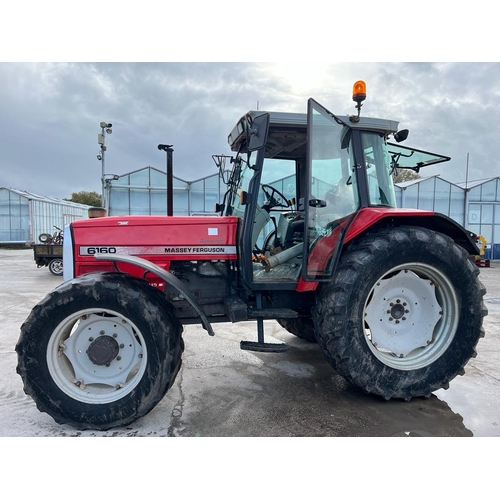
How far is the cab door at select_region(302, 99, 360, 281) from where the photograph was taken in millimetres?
3039

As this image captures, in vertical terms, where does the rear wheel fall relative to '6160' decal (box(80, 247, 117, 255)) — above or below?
below

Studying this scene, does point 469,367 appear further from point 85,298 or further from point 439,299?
point 85,298

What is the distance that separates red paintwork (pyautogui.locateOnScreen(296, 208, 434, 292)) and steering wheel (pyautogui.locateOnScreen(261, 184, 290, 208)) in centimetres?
91

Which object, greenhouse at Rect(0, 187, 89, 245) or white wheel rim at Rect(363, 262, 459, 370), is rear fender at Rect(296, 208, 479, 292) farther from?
greenhouse at Rect(0, 187, 89, 245)

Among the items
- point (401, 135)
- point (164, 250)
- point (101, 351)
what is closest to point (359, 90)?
point (401, 135)

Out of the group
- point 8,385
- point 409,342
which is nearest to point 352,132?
point 409,342


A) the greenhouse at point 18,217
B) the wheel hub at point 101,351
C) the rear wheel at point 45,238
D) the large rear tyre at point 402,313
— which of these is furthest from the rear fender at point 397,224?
the greenhouse at point 18,217

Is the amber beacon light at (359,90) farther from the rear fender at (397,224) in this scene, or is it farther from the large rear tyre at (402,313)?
the large rear tyre at (402,313)

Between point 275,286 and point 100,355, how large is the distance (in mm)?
1514

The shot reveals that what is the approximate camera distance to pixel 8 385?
3.34 m

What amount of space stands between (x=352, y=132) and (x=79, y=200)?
47.6 metres

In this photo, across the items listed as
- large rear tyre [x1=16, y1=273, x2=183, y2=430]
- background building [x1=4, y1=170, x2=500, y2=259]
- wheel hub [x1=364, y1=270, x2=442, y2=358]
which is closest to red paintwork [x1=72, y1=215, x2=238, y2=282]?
large rear tyre [x1=16, y1=273, x2=183, y2=430]

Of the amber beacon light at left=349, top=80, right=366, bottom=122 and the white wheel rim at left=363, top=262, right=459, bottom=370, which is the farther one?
the white wheel rim at left=363, top=262, right=459, bottom=370

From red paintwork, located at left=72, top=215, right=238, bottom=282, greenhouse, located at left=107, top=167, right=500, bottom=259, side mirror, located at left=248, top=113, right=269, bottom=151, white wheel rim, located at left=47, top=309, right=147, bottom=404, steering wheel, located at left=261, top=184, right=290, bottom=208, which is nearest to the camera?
white wheel rim, located at left=47, top=309, right=147, bottom=404
